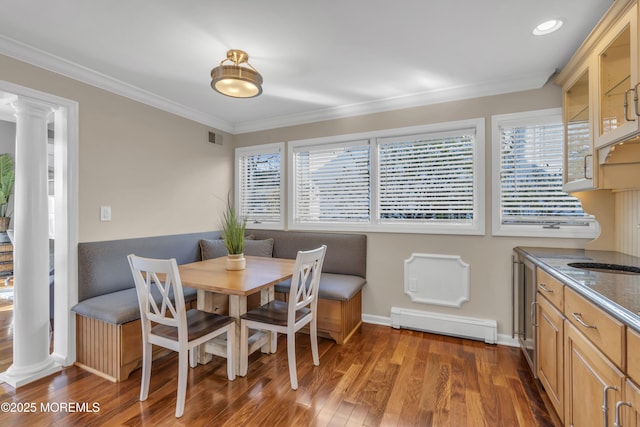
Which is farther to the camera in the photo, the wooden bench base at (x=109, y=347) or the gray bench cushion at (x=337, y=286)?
the gray bench cushion at (x=337, y=286)

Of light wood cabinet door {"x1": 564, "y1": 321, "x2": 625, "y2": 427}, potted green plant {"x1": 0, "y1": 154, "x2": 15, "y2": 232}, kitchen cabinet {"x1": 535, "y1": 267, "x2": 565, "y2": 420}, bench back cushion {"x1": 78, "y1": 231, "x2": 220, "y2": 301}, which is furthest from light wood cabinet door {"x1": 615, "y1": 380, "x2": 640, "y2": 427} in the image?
potted green plant {"x1": 0, "y1": 154, "x2": 15, "y2": 232}

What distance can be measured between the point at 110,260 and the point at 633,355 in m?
3.21

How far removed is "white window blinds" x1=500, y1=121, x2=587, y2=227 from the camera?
2.51 m

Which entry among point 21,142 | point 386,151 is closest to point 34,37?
point 21,142

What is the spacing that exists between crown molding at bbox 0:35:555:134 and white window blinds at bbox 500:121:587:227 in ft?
1.33

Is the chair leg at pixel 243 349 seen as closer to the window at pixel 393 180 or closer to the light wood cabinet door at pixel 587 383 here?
the window at pixel 393 180

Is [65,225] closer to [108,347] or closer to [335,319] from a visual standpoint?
[108,347]

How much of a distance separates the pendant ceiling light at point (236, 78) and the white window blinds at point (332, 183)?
1.47 m

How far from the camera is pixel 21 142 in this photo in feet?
7.03

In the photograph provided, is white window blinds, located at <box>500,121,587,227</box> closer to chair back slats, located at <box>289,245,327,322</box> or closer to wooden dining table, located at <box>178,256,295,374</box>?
chair back slats, located at <box>289,245,327,322</box>

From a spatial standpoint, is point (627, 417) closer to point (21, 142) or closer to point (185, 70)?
point (185, 70)

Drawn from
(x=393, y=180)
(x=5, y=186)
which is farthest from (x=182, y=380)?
(x=5, y=186)

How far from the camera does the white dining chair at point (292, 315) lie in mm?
1980

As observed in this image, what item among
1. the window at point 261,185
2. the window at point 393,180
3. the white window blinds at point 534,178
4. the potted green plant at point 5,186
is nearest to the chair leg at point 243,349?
the window at point 393,180
